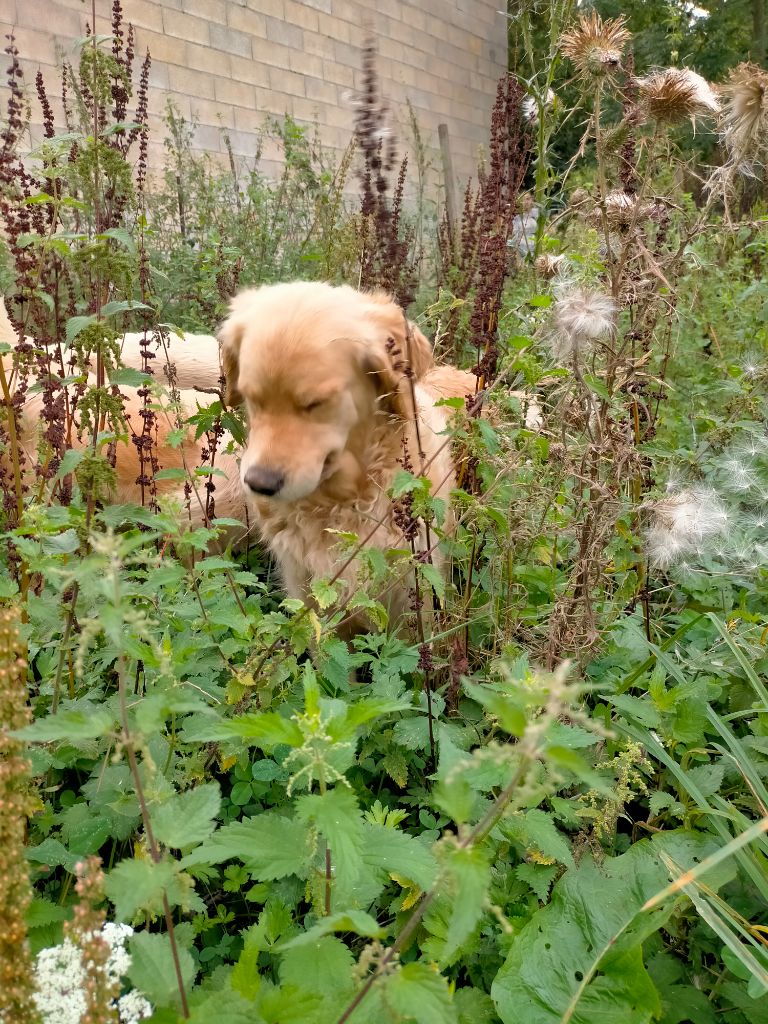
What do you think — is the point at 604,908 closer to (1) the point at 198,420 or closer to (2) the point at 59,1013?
(2) the point at 59,1013

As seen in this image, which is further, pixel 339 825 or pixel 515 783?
pixel 339 825

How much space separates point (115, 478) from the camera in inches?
63.2

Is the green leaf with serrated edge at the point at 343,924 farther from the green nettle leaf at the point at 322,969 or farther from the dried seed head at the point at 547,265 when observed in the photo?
the dried seed head at the point at 547,265

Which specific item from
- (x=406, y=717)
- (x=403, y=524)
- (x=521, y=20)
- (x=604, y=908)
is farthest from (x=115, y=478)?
(x=521, y=20)

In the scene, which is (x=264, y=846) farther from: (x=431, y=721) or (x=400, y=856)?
(x=431, y=721)

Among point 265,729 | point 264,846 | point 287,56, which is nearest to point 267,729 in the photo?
point 265,729

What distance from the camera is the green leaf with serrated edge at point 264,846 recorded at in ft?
3.37

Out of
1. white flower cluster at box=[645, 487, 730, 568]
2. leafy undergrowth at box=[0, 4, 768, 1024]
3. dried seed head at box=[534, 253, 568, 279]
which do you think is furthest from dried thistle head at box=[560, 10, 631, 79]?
white flower cluster at box=[645, 487, 730, 568]

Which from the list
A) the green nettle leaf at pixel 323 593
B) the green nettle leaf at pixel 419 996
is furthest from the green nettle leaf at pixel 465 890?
the green nettle leaf at pixel 323 593

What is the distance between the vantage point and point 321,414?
2602 millimetres

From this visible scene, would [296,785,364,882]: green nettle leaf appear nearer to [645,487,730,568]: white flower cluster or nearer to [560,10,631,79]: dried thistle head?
[645,487,730,568]: white flower cluster

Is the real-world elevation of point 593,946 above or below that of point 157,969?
below

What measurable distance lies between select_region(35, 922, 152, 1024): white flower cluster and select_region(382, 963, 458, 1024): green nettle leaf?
361mm

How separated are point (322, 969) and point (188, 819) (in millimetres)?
321
